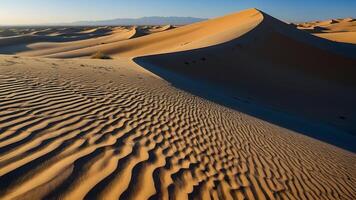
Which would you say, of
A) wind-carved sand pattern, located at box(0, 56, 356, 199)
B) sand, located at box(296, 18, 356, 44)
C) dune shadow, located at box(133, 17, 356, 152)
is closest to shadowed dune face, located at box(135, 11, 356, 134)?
dune shadow, located at box(133, 17, 356, 152)

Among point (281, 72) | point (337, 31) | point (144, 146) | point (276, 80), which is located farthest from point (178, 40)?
point (337, 31)

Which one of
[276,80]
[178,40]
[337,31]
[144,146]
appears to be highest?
[144,146]

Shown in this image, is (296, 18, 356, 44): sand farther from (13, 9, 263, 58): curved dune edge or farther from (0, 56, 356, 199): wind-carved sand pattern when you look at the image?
(0, 56, 356, 199): wind-carved sand pattern

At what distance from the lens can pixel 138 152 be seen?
4094 mm

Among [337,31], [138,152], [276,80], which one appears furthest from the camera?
[337,31]

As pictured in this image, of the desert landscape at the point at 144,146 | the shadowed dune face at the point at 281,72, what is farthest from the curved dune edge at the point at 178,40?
the desert landscape at the point at 144,146

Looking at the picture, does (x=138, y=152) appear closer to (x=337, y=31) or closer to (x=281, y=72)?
(x=281, y=72)

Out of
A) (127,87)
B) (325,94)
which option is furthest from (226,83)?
(127,87)

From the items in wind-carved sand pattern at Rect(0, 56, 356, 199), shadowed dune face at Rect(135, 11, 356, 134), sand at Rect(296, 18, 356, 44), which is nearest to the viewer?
wind-carved sand pattern at Rect(0, 56, 356, 199)

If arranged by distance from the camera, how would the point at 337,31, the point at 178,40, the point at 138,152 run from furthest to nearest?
the point at 337,31 < the point at 178,40 < the point at 138,152

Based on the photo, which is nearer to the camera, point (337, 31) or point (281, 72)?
point (281, 72)

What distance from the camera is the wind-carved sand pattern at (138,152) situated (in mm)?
3184

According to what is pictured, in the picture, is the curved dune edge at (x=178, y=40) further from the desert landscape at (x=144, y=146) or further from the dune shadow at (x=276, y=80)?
the desert landscape at (x=144, y=146)

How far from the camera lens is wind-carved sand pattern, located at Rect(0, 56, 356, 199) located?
3184 millimetres
